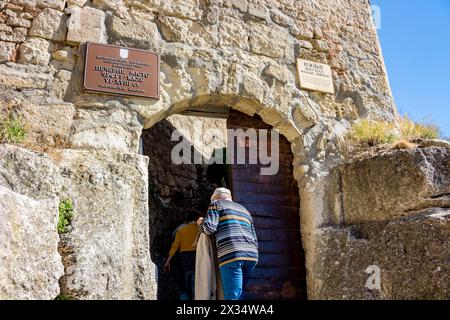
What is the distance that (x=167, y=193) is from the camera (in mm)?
6977

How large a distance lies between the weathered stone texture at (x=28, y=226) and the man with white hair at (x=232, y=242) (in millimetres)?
1282

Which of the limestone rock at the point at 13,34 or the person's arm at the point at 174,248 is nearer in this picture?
the limestone rock at the point at 13,34

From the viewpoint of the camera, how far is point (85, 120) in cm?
372

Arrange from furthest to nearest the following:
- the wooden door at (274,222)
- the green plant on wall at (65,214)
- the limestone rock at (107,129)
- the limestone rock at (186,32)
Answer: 1. the wooden door at (274,222)
2. the limestone rock at (186,32)
3. the limestone rock at (107,129)
4. the green plant on wall at (65,214)

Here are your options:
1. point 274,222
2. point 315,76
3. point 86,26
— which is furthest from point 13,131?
point 315,76

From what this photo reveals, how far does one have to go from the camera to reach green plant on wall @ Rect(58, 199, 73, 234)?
10.0 feet

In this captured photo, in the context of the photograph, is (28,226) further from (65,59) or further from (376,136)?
(376,136)

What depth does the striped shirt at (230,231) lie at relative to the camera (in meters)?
3.66

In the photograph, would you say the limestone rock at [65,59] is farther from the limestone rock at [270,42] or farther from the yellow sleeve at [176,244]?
the yellow sleeve at [176,244]

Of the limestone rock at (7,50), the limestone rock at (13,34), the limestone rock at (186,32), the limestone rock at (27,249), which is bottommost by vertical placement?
the limestone rock at (27,249)

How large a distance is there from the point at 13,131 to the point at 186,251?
280 cm

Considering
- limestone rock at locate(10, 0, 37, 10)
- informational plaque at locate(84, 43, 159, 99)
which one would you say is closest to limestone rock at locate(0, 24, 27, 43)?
limestone rock at locate(10, 0, 37, 10)

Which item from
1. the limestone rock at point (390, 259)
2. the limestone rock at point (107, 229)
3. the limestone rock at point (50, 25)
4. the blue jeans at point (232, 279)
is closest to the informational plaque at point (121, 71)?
the limestone rock at point (50, 25)
